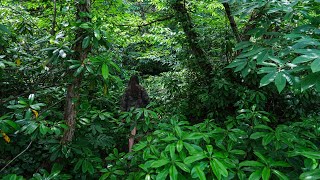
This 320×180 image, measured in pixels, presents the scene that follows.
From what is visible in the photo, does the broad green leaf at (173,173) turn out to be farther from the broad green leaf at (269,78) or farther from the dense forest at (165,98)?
the broad green leaf at (269,78)

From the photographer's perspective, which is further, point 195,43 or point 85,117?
point 195,43

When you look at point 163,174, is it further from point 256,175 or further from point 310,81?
point 310,81

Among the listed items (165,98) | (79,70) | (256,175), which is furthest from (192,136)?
(165,98)

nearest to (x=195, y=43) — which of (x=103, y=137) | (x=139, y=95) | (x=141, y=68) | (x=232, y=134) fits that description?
(x=139, y=95)

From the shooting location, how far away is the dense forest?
1.20m

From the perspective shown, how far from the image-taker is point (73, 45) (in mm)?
1891

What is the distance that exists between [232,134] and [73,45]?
4.51 feet

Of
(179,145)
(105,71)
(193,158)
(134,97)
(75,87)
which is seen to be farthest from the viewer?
(134,97)

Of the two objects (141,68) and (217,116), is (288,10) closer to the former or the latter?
(217,116)

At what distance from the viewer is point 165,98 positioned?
13.9 ft

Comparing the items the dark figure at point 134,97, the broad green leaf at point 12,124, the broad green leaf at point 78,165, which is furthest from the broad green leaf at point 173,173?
the dark figure at point 134,97

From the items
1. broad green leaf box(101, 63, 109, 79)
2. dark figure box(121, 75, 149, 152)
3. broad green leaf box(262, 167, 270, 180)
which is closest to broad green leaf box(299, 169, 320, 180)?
broad green leaf box(262, 167, 270, 180)

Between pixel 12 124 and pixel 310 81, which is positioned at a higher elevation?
pixel 310 81

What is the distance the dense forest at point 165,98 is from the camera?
Answer: 120 centimetres
